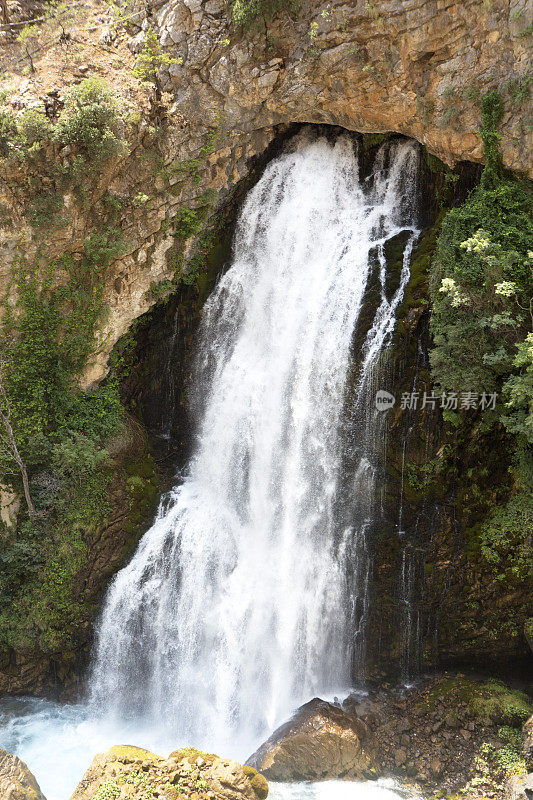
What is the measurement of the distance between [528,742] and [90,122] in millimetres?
14573

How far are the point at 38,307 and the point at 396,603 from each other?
10.2 meters

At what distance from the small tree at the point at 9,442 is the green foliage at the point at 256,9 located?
9.33 m

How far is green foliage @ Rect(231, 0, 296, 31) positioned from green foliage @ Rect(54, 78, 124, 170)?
10.9ft

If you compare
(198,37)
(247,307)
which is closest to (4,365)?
(247,307)

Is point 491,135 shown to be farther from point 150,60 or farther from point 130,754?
point 130,754

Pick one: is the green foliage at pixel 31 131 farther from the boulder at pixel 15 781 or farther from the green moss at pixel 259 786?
the green moss at pixel 259 786

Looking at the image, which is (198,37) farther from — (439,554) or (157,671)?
(157,671)

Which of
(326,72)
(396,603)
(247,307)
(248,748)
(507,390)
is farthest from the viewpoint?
(247,307)

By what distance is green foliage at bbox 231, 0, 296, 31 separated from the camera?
12.4 m

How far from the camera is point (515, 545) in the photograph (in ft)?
35.4

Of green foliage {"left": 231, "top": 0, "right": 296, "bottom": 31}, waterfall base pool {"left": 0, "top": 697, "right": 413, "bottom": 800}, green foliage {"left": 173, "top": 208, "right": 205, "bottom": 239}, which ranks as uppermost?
green foliage {"left": 231, "top": 0, "right": 296, "bottom": 31}

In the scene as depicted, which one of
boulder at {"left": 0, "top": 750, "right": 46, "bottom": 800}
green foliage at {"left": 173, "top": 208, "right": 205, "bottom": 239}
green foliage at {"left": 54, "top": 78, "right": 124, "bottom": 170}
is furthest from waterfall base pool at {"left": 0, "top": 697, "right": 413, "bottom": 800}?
green foliage at {"left": 54, "top": 78, "right": 124, "bottom": 170}

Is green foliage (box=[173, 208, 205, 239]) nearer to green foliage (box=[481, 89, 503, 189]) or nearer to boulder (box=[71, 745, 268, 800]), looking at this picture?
green foliage (box=[481, 89, 503, 189])

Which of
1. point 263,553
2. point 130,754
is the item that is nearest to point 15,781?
point 130,754
